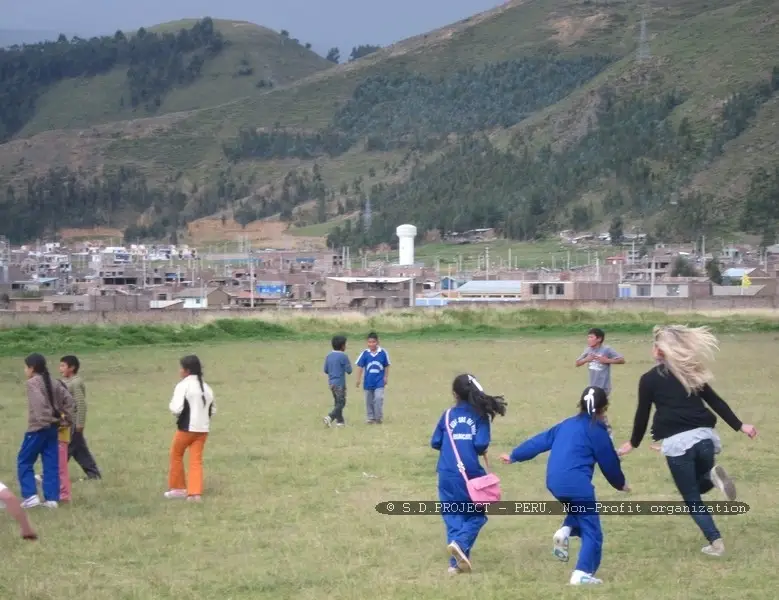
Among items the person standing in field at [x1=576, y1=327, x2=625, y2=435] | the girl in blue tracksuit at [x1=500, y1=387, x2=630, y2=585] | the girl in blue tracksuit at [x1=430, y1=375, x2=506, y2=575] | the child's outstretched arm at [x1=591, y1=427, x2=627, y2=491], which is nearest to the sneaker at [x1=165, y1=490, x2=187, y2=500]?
the girl in blue tracksuit at [x1=430, y1=375, x2=506, y2=575]

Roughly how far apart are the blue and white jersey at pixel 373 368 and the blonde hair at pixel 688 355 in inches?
364

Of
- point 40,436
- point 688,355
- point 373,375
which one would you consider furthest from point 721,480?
point 373,375

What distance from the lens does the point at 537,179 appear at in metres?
140

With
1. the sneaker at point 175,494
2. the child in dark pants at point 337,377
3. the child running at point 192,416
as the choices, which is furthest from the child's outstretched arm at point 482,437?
→ the child in dark pants at point 337,377

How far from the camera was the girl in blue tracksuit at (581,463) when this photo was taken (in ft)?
30.2

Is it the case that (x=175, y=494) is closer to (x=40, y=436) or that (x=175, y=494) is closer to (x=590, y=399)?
(x=40, y=436)

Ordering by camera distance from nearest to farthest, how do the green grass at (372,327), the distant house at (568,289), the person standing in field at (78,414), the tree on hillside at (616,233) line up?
the person standing in field at (78,414)
the green grass at (372,327)
the distant house at (568,289)
the tree on hillside at (616,233)

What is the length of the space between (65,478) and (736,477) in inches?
244

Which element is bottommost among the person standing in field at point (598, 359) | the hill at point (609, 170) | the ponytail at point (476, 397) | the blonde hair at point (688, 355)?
the person standing in field at point (598, 359)

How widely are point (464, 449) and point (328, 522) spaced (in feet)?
8.20

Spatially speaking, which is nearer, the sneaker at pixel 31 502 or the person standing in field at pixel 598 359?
the sneaker at pixel 31 502

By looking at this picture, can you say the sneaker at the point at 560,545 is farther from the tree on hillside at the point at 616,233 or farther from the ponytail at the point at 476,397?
the tree on hillside at the point at 616,233

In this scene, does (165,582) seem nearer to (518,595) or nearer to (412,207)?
(518,595)

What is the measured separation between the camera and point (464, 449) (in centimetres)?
946
